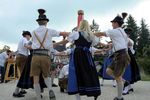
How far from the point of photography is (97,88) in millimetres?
9039

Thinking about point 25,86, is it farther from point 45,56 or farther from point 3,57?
point 3,57

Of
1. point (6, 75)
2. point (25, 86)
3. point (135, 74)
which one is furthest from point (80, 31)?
point (6, 75)

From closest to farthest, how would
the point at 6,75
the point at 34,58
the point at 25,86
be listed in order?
the point at 34,58, the point at 25,86, the point at 6,75

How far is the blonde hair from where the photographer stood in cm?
903

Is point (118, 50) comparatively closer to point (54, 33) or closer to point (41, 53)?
point (54, 33)

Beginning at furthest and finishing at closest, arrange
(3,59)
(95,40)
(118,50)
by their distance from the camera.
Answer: (3,59) < (118,50) < (95,40)

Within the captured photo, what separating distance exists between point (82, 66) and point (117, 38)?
1288 mm

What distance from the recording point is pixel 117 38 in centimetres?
983

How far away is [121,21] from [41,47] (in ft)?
6.55

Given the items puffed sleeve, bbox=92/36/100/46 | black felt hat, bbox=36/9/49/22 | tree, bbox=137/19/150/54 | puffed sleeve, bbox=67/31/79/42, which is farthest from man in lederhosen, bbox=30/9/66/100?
tree, bbox=137/19/150/54

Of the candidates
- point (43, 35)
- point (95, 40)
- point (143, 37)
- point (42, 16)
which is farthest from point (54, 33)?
point (143, 37)

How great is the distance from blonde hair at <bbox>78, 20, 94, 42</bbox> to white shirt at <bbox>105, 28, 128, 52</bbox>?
0.74 m

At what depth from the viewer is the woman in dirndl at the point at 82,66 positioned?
8922 millimetres

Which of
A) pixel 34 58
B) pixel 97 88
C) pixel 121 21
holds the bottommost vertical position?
pixel 97 88
